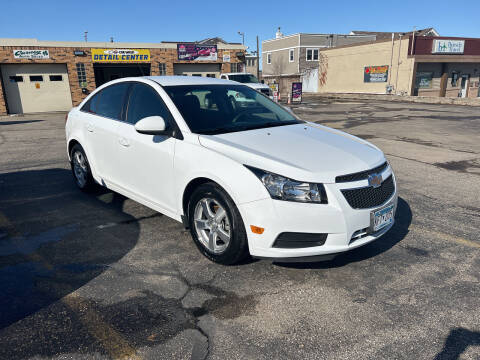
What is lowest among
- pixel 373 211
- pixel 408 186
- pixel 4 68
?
pixel 408 186

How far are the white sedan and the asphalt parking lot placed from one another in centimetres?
36

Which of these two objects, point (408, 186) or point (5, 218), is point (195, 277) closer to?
point (5, 218)

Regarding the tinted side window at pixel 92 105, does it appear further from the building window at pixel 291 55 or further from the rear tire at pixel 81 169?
the building window at pixel 291 55

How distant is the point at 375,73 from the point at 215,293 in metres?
36.5

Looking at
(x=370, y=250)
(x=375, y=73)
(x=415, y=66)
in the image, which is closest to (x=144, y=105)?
(x=370, y=250)

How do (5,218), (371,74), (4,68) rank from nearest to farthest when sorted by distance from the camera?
1. (5,218)
2. (4,68)
3. (371,74)

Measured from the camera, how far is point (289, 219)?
2.91 m

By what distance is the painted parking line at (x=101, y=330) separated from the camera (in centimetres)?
240

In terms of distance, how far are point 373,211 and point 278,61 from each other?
176 feet

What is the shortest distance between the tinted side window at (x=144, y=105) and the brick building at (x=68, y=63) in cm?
2438

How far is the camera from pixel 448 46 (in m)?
32.3

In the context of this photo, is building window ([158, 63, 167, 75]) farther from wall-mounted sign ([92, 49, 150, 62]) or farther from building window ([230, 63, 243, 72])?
building window ([230, 63, 243, 72])

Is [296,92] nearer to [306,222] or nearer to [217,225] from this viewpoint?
[217,225]

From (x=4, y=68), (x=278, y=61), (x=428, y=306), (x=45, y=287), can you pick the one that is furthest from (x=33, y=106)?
(x=278, y=61)
